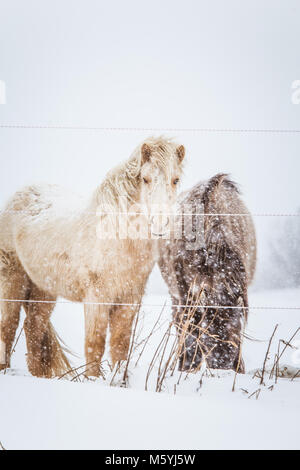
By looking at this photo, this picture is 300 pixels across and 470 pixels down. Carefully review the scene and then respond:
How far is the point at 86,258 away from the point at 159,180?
17.2 inches

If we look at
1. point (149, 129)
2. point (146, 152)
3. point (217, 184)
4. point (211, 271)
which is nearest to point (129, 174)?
point (146, 152)

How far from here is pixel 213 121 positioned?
5.48ft

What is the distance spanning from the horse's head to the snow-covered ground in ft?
1.08

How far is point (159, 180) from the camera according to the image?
1.57 m

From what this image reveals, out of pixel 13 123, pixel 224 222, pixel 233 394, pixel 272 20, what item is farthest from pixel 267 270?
pixel 13 123

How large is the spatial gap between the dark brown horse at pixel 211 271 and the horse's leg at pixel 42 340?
506 mm

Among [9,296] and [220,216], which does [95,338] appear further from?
[220,216]

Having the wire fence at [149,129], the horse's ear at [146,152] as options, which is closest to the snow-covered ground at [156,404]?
the horse's ear at [146,152]

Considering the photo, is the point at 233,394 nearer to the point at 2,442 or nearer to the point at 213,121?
the point at 2,442

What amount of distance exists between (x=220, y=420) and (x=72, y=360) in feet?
2.12

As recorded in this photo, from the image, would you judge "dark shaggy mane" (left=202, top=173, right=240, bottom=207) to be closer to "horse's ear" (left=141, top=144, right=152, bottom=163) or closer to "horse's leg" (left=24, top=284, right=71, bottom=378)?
"horse's ear" (left=141, top=144, right=152, bottom=163)

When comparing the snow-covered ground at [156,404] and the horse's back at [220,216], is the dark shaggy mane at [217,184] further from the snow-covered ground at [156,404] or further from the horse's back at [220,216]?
the snow-covered ground at [156,404]

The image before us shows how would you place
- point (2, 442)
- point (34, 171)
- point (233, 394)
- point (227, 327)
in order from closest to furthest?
point (2, 442) < point (233, 394) < point (227, 327) < point (34, 171)

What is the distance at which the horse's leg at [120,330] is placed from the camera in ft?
5.33
